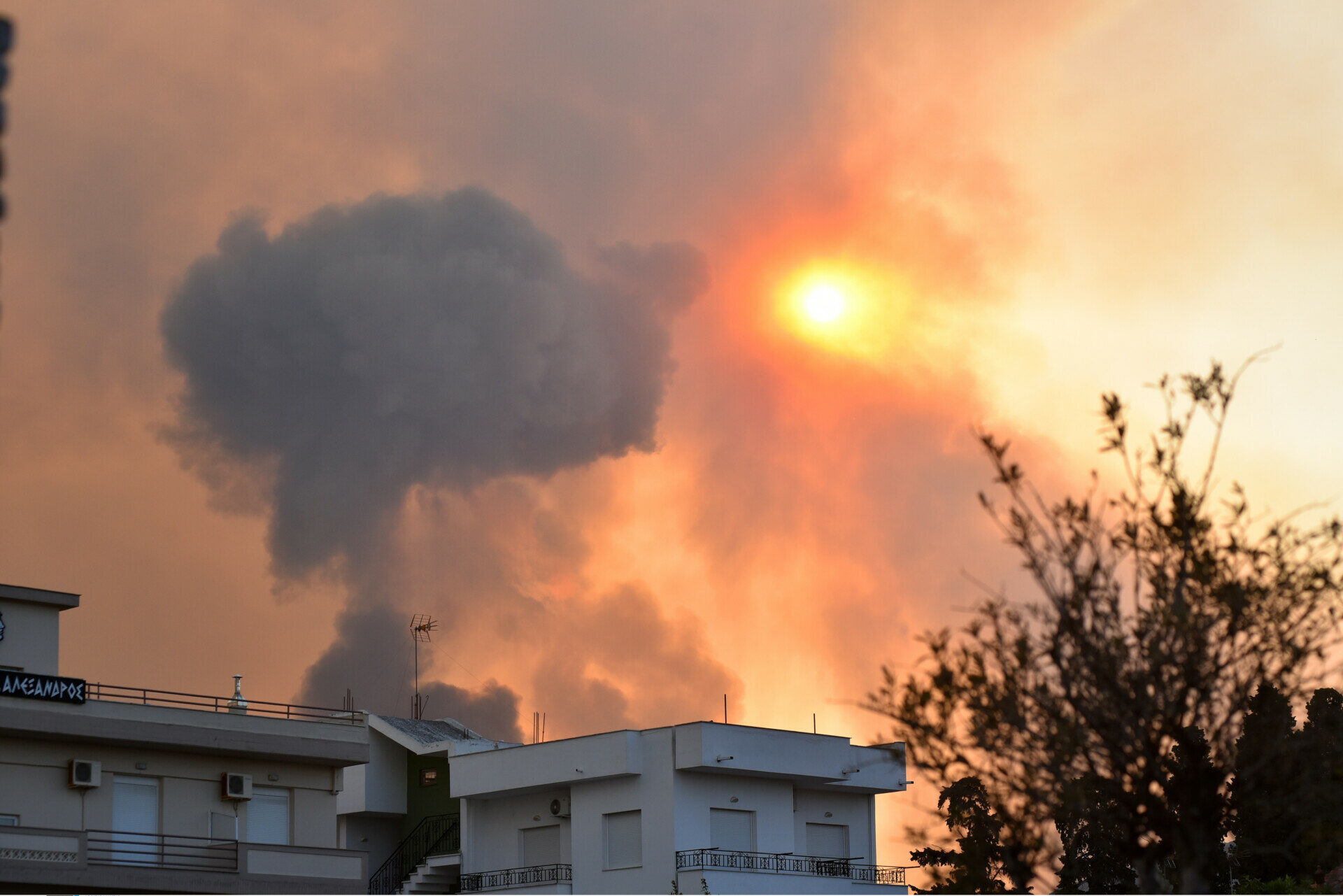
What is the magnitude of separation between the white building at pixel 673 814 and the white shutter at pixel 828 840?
0.15 ft

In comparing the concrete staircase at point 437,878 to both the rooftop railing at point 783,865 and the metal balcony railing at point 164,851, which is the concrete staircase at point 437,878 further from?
the metal balcony railing at point 164,851

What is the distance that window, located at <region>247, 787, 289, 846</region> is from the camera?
40.6 meters

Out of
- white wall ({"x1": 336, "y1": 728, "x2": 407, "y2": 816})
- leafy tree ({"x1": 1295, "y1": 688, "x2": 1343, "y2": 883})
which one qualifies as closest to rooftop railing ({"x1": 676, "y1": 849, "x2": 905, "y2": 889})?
white wall ({"x1": 336, "y1": 728, "x2": 407, "y2": 816})

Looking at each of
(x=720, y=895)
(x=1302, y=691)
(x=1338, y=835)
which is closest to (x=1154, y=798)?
(x=1302, y=691)

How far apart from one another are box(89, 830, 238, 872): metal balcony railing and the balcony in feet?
0.06

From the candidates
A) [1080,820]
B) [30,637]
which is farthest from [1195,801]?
[30,637]

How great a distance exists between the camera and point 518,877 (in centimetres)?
5397

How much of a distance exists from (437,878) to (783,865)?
13.0m

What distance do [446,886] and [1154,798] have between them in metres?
44.6

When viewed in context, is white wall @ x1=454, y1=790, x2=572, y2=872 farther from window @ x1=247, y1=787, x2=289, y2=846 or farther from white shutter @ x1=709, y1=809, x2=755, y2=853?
window @ x1=247, y1=787, x2=289, y2=846

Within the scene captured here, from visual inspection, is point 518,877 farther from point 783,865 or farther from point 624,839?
point 783,865

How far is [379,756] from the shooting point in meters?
59.4

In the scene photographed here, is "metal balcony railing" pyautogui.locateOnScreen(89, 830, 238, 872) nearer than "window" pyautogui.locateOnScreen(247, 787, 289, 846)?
Yes

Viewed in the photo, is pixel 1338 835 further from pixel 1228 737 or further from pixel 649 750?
pixel 649 750
